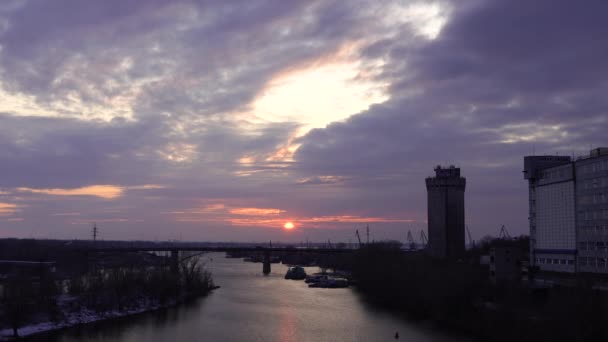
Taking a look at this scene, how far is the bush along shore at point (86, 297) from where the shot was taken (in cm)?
3472

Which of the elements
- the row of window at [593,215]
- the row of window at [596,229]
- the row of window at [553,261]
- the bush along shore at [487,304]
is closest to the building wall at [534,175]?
the row of window at [553,261]

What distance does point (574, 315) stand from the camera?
27984 millimetres

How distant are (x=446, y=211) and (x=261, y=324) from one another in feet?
204

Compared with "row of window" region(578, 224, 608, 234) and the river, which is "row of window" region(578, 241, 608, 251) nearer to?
"row of window" region(578, 224, 608, 234)

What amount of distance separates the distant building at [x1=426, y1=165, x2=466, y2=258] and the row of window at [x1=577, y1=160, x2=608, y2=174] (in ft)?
149

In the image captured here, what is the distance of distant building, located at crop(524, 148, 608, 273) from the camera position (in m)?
46.8

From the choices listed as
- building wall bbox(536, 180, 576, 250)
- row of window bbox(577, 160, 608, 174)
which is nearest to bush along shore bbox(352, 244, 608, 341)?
building wall bbox(536, 180, 576, 250)

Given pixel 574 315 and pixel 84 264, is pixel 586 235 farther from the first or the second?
pixel 84 264

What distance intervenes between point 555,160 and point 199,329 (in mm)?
39932

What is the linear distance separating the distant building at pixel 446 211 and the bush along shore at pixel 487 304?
32.7m

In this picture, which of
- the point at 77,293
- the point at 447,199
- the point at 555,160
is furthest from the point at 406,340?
the point at 447,199

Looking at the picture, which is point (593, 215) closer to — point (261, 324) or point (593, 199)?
point (593, 199)

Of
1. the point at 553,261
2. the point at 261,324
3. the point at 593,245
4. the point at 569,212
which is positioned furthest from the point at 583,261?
the point at 261,324

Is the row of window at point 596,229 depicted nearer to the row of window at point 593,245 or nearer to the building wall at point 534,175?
the row of window at point 593,245
